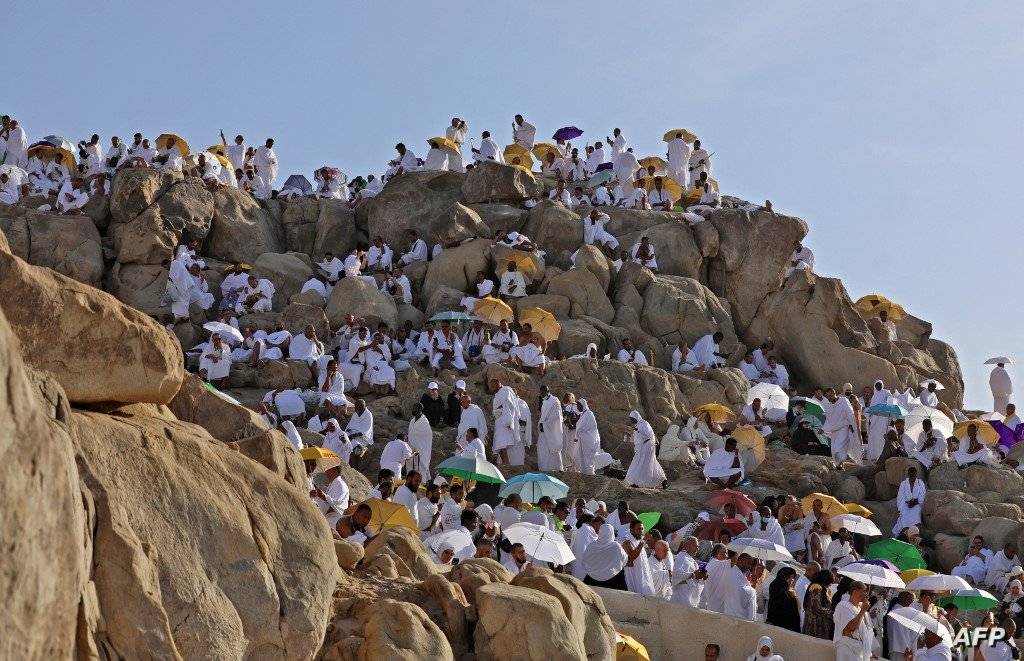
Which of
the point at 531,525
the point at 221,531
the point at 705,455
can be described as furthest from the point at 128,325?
the point at 705,455

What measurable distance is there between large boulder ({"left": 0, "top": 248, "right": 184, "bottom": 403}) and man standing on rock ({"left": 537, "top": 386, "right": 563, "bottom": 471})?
15.7 m

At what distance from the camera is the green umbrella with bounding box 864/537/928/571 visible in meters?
21.5

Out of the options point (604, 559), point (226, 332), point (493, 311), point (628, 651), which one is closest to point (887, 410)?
point (493, 311)

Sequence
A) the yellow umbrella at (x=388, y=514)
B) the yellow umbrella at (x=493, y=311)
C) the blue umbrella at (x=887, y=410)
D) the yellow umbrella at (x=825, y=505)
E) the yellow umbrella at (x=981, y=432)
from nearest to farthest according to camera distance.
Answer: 1. the yellow umbrella at (x=388, y=514)
2. the yellow umbrella at (x=825, y=505)
3. the yellow umbrella at (x=981, y=432)
4. the blue umbrella at (x=887, y=410)
5. the yellow umbrella at (x=493, y=311)

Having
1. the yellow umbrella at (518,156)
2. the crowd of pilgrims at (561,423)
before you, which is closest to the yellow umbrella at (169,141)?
the crowd of pilgrims at (561,423)

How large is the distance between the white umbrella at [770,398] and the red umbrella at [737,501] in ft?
21.4

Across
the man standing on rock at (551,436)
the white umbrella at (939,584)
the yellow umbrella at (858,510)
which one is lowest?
the white umbrella at (939,584)

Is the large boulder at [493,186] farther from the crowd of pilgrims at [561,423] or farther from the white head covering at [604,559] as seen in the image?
the white head covering at [604,559]

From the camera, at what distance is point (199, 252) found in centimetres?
3391

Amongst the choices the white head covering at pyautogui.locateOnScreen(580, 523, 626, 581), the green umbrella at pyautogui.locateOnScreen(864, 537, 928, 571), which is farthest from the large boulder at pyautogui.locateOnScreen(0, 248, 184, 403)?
the green umbrella at pyautogui.locateOnScreen(864, 537, 928, 571)

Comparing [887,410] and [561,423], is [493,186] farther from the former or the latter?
[887,410]

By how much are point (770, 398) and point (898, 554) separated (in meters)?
7.99

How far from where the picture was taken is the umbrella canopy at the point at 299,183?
37.4m

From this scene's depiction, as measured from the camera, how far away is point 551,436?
26375 millimetres
